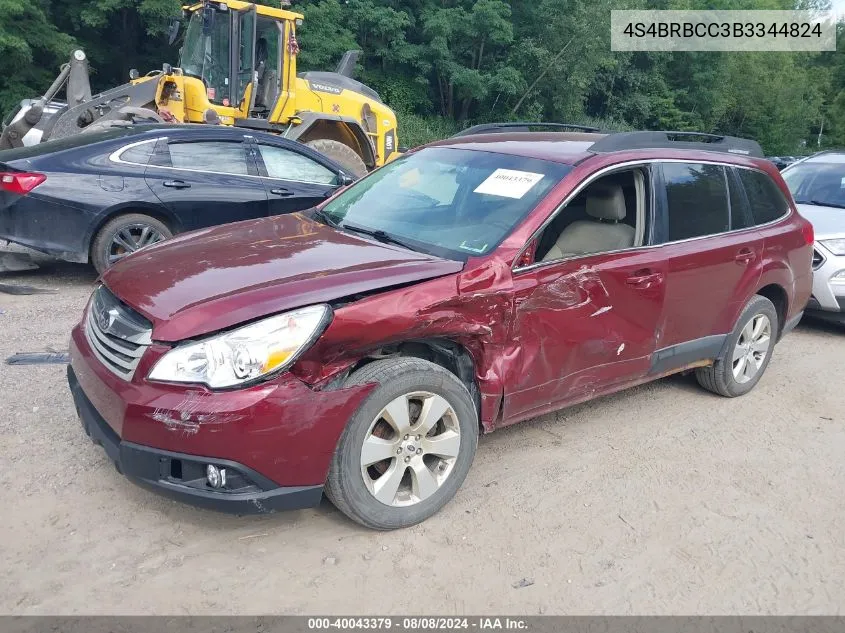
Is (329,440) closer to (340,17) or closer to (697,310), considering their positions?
(697,310)

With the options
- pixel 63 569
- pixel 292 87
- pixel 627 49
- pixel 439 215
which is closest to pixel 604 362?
pixel 439 215

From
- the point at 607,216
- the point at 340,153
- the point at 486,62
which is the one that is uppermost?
the point at 486,62

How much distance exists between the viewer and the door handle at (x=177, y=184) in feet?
21.9

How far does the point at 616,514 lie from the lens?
136 inches

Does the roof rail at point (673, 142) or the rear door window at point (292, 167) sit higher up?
the roof rail at point (673, 142)

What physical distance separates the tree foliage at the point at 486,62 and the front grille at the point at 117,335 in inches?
782

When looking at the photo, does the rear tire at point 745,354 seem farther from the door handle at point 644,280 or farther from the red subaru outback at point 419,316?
the door handle at point 644,280

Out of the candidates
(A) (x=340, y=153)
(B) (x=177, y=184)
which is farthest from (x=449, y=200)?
(A) (x=340, y=153)

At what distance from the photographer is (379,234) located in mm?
3781

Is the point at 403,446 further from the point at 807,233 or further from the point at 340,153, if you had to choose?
the point at 340,153

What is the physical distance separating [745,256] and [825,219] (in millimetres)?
3237

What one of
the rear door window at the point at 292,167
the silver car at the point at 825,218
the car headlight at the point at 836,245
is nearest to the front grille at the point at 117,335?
the rear door window at the point at 292,167
